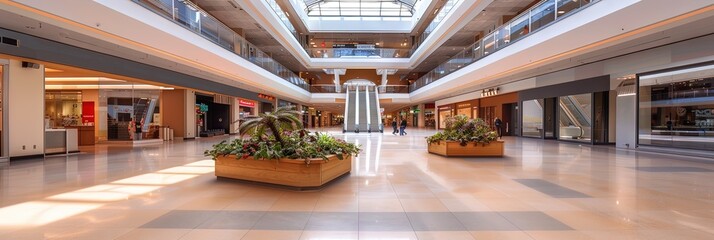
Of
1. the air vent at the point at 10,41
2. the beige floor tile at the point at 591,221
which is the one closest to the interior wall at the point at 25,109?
the air vent at the point at 10,41

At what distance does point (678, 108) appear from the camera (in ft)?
40.4

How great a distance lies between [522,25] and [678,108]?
6279 millimetres

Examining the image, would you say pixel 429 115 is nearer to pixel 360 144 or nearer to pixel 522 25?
pixel 522 25

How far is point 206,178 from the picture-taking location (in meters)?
7.00

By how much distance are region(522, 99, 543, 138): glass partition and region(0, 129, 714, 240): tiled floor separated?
12.0 m

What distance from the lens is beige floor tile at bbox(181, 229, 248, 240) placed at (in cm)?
359

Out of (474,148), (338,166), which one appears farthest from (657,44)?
(338,166)

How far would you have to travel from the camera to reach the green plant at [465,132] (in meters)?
10.6

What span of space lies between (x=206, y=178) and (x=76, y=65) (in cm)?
708

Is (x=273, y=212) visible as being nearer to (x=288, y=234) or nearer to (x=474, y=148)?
(x=288, y=234)

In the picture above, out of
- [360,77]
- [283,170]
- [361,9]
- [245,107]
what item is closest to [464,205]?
[283,170]

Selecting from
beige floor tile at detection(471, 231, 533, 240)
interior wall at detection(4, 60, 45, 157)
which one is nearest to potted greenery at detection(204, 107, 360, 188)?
beige floor tile at detection(471, 231, 533, 240)

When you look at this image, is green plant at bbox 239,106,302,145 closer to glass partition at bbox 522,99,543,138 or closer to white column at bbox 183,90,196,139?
white column at bbox 183,90,196,139

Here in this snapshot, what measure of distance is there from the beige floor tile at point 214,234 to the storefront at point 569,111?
16667 mm
